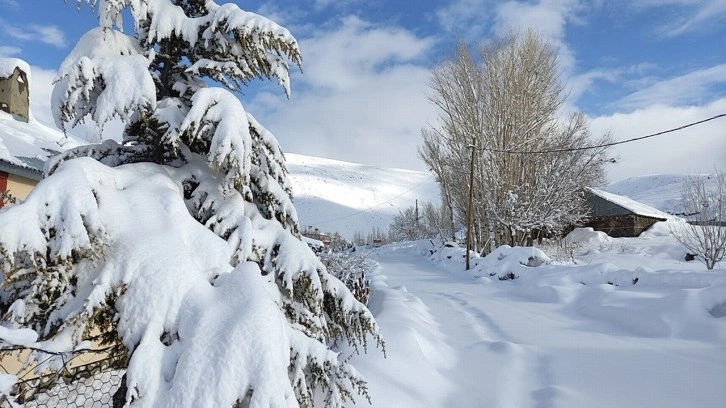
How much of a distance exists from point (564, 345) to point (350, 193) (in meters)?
130

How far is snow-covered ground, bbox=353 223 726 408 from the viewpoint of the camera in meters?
4.22

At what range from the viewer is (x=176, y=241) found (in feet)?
7.05

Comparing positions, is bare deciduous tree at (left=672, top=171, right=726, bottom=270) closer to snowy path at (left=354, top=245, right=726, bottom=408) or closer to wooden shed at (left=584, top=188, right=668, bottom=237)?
snowy path at (left=354, top=245, right=726, bottom=408)

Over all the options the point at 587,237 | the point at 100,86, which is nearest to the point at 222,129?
the point at 100,86

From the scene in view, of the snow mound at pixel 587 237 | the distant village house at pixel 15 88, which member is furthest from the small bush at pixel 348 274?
the snow mound at pixel 587 237

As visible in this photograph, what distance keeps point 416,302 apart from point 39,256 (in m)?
7.30

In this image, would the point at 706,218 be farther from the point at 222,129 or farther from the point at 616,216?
the point at 222,129

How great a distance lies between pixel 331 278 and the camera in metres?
3.07

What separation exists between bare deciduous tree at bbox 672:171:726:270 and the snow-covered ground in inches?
211

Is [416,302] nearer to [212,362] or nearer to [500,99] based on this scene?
[212,362]

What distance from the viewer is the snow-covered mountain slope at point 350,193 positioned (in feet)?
350

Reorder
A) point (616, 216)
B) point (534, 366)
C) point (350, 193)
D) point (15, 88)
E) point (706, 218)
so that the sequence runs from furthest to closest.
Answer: point (350, 193) < point (616, 216) < point (706, 218) < point (15, 88) < point (534, 366)

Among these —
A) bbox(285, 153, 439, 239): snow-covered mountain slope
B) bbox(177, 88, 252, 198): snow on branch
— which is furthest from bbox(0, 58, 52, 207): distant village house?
bbox(285, 153, 439, 239): snow-covered mountain slope

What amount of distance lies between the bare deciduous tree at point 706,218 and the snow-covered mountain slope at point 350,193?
7381 cm
